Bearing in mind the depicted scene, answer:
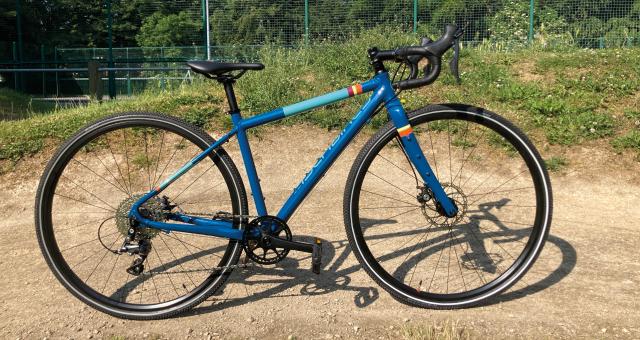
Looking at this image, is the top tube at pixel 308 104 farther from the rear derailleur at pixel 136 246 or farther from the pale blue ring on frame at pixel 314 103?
the rear derailleur at pixel 136 246

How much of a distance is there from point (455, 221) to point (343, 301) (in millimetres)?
721

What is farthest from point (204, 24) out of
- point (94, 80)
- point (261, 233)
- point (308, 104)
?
point (261, 233)

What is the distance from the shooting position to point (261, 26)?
1430cm

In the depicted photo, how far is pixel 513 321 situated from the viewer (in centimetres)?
255

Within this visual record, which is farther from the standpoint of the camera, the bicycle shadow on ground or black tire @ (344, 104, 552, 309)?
the bicycle shadow on ground

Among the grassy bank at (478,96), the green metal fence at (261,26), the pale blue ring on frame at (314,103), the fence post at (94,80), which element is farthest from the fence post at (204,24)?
the pale blue ring on frame at (314,103)

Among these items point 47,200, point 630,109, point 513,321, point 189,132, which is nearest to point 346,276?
point 513,321

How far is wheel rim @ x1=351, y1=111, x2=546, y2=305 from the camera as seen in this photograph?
2.67 m

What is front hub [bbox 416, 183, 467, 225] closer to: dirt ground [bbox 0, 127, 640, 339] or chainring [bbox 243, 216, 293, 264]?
dirt ground [bbox 0, 127, 640, 339]

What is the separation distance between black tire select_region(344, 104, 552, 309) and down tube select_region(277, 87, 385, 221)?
118 millimetres

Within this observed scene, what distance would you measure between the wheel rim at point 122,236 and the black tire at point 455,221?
0.82 meters

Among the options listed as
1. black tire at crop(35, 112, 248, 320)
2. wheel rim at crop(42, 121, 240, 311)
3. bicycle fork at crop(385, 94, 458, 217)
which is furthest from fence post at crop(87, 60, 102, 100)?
bicycle fork at crop(385, 94, 458, 217)

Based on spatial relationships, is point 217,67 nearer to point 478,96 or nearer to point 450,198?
point 450,198

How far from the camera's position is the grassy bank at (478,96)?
5.44 m
